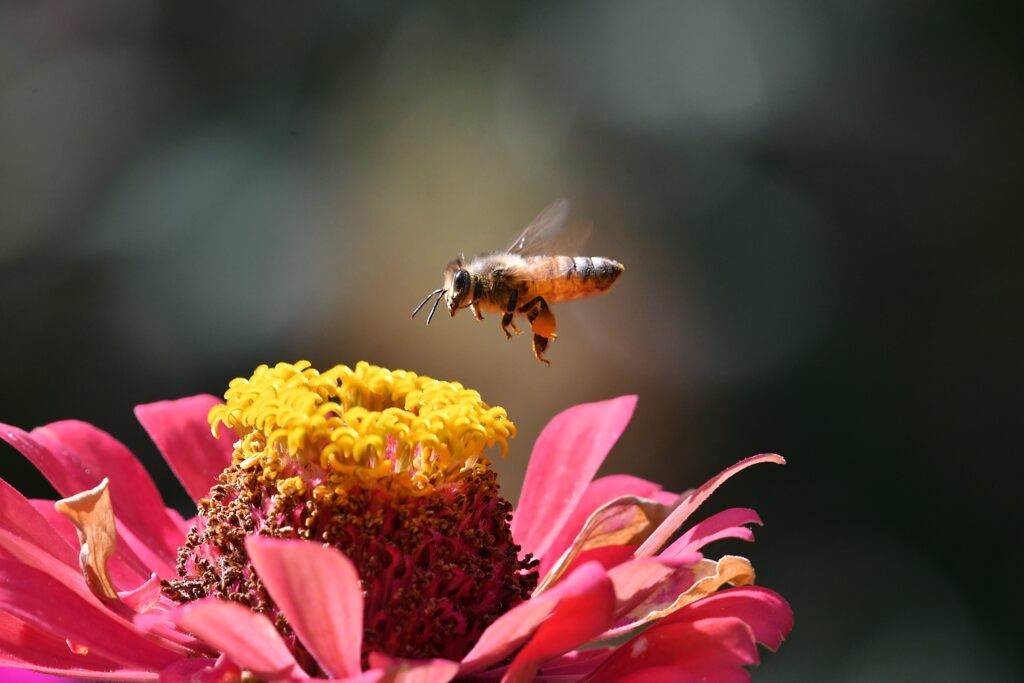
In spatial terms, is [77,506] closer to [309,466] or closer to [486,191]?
[309,466]

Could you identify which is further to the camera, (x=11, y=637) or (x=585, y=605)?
(x=11, y=637)

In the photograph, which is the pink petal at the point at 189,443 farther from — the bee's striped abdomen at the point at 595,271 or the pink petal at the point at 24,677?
the bee's striped abdomen at the point at 595,271

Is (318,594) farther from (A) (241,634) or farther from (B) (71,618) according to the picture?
(B) (71,618)

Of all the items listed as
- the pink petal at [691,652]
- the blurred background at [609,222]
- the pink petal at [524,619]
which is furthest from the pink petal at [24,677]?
the blurred background at [609,222]

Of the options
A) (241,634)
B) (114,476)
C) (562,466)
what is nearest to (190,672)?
(241,634)

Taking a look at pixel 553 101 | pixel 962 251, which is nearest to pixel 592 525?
pixel 962 251
